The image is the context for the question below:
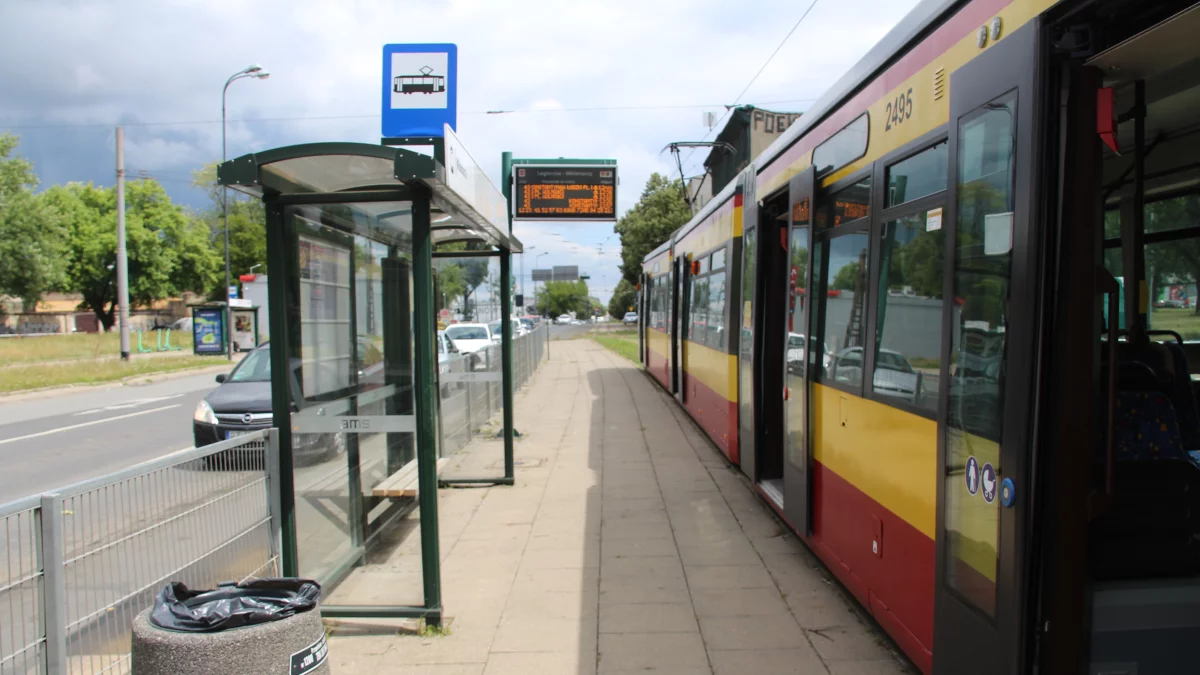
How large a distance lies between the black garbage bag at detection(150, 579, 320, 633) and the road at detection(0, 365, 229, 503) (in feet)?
21.7

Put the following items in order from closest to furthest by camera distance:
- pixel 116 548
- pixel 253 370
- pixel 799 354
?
pixel 116 548, pixel 799 354, pixel 253 370

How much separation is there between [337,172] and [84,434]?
35.3 ft

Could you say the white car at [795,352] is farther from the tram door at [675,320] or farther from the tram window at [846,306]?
the tram door at [675,320]

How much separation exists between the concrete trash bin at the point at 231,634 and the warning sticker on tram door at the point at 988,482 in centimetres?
253

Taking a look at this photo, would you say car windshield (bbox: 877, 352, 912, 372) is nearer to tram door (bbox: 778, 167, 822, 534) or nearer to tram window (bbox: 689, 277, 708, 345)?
tram door (bbox: 778, 167, 822, 534)

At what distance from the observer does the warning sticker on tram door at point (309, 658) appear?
292 cm

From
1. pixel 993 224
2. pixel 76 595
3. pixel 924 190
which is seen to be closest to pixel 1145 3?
pixel 993 224

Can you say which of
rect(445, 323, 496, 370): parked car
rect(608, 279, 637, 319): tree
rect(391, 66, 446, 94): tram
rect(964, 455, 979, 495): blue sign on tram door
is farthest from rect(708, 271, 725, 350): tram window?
rect(608, 279, 637, 319): tree

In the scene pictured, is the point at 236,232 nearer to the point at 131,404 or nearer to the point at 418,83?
the point at 131,404

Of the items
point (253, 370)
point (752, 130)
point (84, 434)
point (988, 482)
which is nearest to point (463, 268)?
point (253, 370)

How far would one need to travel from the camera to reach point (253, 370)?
10.9 meters

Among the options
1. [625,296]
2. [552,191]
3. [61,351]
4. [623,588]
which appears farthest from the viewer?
[625,296]

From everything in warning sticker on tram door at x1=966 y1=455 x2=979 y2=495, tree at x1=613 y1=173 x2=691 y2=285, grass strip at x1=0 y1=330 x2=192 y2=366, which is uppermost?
tree at x1=613 y1=173 x2=691 y2=285

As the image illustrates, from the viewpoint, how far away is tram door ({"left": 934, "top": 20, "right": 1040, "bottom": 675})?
250 centimetres
